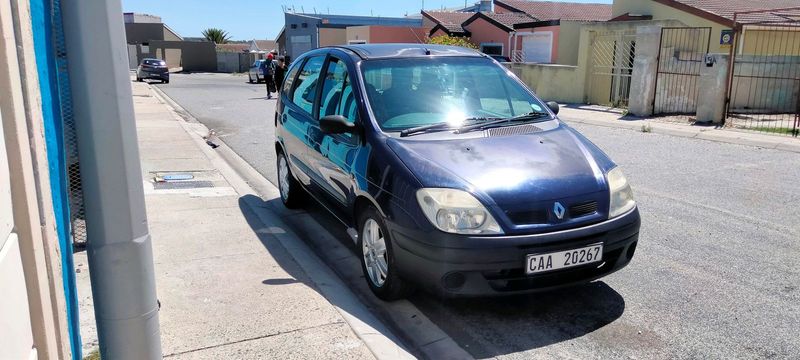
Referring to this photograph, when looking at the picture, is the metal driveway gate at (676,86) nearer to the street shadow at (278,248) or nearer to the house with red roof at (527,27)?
the house with red roof at (527,27)

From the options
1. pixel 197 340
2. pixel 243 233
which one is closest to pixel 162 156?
pixel 243 233

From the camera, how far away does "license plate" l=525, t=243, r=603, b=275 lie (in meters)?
3.72

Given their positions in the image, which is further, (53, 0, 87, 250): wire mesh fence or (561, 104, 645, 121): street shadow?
(561, 104, 645, 121): street shadow

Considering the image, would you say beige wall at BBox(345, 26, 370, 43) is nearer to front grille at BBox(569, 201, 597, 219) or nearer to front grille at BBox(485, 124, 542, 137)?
front grille at BBox(485, 124, 542, 137)

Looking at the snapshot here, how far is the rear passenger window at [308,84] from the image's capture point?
5.85 m

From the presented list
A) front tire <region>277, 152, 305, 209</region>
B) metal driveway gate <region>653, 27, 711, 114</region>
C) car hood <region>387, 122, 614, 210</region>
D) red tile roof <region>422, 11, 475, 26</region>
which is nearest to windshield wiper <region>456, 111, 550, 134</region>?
car hood <region>387, 122, 614, 210</region>

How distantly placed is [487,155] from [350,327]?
1.40 meters

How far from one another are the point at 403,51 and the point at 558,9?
31541mm

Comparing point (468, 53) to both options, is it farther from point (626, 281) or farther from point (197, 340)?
point (197, 340)

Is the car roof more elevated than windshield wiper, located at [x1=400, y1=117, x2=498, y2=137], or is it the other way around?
the car roof

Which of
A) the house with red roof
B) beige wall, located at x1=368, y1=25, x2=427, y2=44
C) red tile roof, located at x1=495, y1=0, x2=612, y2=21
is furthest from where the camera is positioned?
beige wall, located at x1=368, y1=25, x2=427, y2=44

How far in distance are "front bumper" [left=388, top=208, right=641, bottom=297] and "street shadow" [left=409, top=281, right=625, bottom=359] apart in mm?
285

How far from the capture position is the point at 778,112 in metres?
15.9

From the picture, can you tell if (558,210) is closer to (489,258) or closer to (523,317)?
(489,258)
